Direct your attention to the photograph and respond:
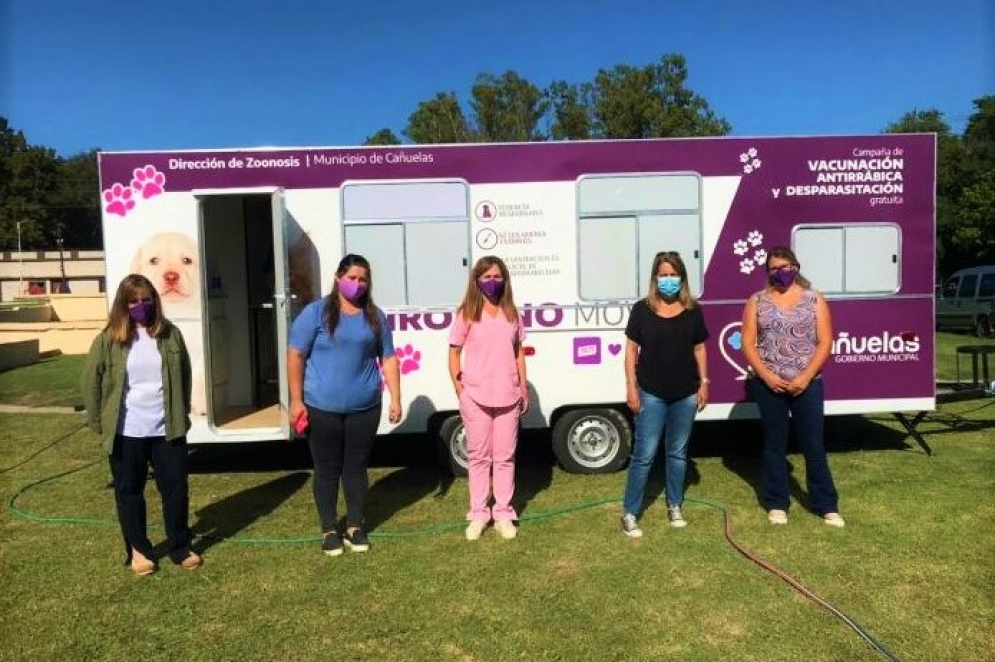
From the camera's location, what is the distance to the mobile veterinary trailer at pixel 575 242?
6125 millimetres

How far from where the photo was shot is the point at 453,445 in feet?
20.8

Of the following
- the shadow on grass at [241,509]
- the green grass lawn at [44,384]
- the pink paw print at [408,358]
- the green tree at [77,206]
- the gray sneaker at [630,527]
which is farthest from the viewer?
the green tree at [77,206]

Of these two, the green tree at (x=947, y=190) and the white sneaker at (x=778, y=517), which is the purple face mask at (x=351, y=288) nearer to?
the white sneaker at (x=778, y=517)

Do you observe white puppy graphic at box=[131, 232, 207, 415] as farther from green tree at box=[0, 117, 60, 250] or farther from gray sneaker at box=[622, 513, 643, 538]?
green tree at box=[0, 117, 60, 250]

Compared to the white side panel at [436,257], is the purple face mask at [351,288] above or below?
below

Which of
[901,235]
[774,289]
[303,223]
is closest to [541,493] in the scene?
[774,289]

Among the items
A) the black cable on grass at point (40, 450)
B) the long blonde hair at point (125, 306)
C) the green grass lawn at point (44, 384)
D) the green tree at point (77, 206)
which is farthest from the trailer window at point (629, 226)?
the green tree at point (77, 206)

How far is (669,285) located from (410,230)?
7.53ft

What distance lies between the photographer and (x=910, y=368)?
21.1 feet

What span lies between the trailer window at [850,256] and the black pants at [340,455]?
3.79 metres

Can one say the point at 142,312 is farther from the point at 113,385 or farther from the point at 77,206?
the point at 77,206

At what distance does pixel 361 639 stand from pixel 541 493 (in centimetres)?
249

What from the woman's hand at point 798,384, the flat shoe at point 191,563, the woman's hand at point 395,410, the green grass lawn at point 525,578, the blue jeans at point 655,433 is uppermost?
the woman's hand at point 798,384

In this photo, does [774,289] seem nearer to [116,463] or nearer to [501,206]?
[501,206]
